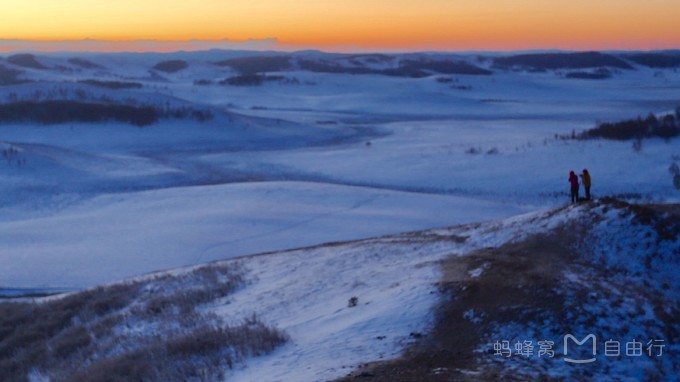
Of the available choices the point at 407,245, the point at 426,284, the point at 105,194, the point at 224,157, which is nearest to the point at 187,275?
the point at 407,245

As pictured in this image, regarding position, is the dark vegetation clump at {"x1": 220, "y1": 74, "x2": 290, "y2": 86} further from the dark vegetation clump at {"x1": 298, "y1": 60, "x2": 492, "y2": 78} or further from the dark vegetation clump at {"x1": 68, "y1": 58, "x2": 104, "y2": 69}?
the dark vegetation clump at {"x1": 68, "y1": 58, "x2": 104, "y2": 69}

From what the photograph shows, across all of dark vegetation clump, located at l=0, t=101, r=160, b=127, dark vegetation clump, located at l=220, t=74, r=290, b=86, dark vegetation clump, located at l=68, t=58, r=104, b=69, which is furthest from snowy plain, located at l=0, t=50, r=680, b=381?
dark vegetation clump, located at l=68, t=58, r=104, b=69

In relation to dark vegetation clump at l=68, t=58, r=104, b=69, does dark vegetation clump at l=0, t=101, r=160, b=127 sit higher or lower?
lower

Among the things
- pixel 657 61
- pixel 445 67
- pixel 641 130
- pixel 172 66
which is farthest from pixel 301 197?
pixel 657 61

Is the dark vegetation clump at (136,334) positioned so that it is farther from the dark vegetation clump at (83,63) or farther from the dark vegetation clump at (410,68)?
the dark vegetation clump at (83,63)

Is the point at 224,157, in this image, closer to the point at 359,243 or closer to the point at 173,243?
the point at 173,243

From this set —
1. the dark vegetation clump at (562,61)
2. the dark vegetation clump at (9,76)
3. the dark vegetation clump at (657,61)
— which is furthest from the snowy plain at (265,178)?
the dark vegetation clump at (657,61)

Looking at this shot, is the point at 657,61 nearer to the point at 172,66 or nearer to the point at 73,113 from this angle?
the point at 172,66
